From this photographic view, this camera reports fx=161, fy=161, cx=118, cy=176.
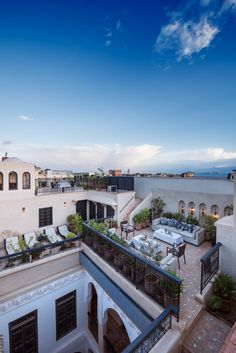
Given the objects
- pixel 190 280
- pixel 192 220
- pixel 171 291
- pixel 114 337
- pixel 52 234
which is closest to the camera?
pixel 171 291

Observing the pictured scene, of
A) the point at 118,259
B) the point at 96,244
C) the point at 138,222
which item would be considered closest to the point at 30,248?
the point at 96,244

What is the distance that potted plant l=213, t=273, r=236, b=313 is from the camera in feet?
12.2

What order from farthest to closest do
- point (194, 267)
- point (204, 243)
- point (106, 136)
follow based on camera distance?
point (106, 136) → point (204, 243) → point (194, 267)

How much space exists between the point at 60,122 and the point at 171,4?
9.99 meters

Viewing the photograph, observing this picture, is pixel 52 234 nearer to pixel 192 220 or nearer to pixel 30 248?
pixel 30 248

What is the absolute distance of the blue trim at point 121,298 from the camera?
4.14 m

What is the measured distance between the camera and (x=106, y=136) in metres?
16.2

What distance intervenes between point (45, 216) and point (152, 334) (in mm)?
10048

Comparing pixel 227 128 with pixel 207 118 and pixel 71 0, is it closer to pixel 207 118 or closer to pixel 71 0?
pixel 207 118

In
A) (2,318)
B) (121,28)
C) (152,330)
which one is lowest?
(2,318)

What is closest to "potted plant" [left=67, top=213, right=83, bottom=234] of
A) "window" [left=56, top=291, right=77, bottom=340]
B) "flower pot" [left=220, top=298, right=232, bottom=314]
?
"window" [left=56, top=291, right=77, bottom=340]

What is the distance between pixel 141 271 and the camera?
4488mm

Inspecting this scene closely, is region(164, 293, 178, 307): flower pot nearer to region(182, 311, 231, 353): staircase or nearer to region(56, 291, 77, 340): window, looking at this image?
region(182, 311, 231, 353): staircase

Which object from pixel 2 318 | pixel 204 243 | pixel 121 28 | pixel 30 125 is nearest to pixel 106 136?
pixel 30 125
